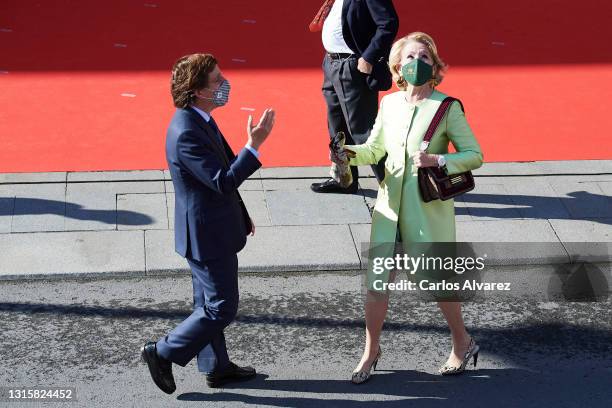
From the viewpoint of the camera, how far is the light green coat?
5836 mm

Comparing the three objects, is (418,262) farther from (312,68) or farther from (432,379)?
(312,68)

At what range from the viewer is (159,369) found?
5.94 metres

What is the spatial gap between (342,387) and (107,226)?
2674 millimetres

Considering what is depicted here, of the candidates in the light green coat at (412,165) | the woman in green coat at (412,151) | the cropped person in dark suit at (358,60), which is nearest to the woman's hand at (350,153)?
the woman in green coat at (412,151)

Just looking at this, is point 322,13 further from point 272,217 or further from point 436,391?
point 436,391

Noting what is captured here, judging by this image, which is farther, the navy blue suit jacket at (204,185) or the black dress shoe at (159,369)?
the black dress shoe at (159,369)

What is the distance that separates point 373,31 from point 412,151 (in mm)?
2561

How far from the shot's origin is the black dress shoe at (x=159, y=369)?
234 inches

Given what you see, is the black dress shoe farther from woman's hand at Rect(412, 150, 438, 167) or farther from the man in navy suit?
woman's hand at Rect(412, 150, 438, 167)

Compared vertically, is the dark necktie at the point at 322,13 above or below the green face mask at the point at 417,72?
above

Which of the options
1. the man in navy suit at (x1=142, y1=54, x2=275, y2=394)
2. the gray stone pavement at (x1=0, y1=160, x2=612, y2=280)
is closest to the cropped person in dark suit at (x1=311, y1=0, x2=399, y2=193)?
the gray stone pavement at (x1=0, y1=160, x2=612, y2=280)

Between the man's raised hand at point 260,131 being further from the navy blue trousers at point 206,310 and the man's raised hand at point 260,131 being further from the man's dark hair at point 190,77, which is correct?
the navy blue trousers at point 206,310

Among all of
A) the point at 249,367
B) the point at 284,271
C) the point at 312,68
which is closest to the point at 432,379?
the point at 249,367

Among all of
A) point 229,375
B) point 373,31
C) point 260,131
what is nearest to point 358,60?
point 373,31
